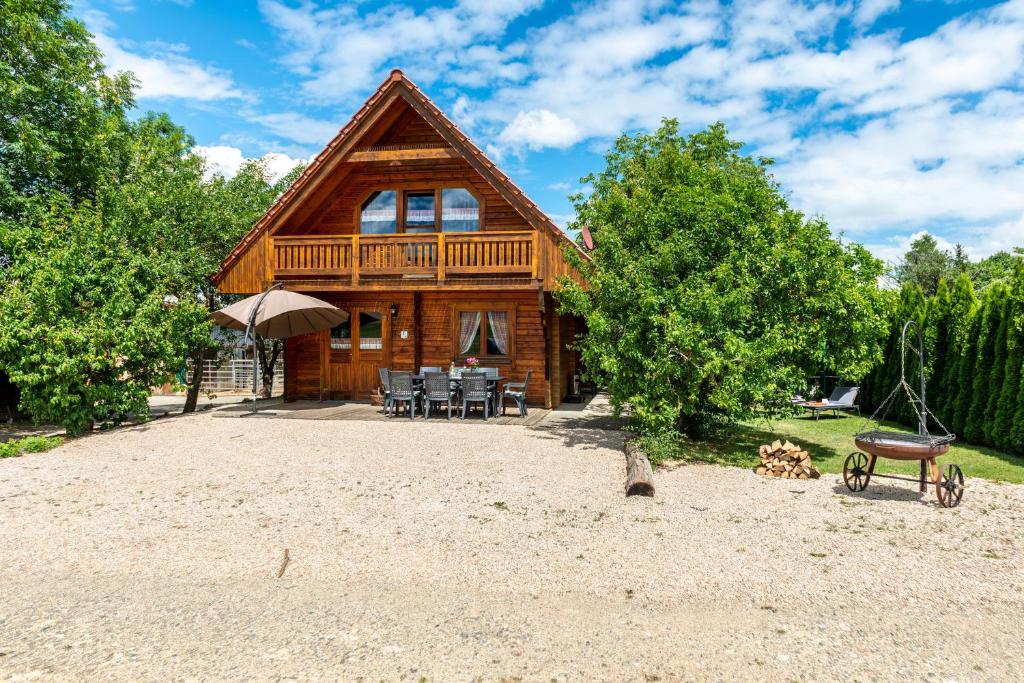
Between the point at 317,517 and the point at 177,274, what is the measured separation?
10.0m

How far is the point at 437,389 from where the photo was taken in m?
12.6

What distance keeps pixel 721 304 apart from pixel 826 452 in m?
3.32

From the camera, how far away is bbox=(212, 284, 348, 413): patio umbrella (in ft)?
42.1

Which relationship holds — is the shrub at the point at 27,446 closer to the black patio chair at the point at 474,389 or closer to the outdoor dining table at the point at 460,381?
the outdoor dining table at the point at 460,381

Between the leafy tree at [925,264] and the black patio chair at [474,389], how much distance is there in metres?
35.1

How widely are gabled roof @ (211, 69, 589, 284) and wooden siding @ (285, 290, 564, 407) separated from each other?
2.28 metres

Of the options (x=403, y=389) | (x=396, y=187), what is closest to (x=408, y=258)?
(x=396, y=187)

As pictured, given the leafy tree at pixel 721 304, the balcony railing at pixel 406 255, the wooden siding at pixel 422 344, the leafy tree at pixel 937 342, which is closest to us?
the leafy tree at pixel 721 304

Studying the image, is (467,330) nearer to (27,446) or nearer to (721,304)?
(721,304)

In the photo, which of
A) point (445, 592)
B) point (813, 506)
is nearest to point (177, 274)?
point (445, 592)

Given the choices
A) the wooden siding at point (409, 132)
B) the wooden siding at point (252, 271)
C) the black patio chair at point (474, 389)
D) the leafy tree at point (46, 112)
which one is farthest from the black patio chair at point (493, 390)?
the leafy tree at point (46, 112)

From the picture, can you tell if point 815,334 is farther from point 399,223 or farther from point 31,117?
point 31,117

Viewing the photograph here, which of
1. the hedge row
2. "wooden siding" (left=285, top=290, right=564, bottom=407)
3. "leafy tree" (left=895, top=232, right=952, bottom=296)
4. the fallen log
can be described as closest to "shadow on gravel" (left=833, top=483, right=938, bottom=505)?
the fallen log

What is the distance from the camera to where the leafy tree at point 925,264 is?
4100cm
